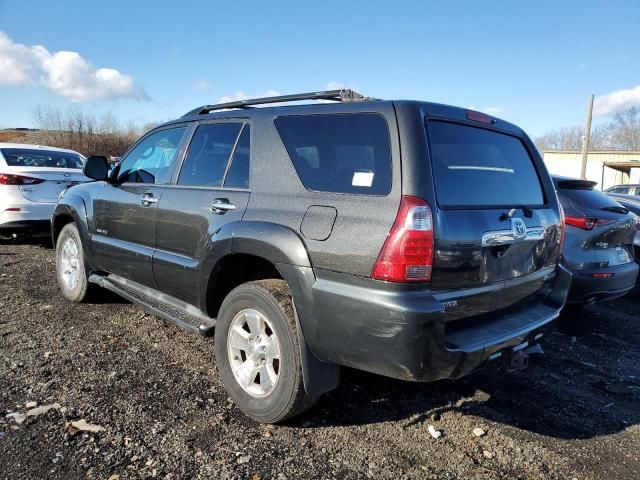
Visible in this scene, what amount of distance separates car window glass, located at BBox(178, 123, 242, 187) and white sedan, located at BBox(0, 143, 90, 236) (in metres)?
5.13

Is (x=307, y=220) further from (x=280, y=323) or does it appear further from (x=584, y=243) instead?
(x=584, y=243)

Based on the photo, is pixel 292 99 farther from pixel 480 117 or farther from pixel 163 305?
pixel 163 305

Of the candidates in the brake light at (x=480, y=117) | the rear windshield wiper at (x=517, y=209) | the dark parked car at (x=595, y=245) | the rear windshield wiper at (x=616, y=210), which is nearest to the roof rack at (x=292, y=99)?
the brake light at (x=480, y=117)

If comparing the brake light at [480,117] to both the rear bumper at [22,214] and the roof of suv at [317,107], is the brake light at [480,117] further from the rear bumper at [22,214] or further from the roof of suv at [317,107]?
the rear bumper at [22,214]

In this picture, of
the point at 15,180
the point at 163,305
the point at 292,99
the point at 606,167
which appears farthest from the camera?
the point at 606,167

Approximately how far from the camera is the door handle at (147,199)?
13.0 ft

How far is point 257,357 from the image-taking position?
10.0 ft

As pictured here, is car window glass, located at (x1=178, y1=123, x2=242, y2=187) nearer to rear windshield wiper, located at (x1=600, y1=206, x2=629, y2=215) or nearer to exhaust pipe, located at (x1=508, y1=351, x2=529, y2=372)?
exhaust pipe, located at (x1=508, y1=351, x2=529, y2=372)

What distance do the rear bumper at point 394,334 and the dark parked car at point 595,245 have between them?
2.29m

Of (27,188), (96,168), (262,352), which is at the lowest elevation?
(262,352)

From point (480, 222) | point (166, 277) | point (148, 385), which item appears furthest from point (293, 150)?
point (148, 385)

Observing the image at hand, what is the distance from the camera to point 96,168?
15.1 ft

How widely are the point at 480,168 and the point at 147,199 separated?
2586 mm

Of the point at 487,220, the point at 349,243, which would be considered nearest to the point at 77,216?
the point at 349,243
